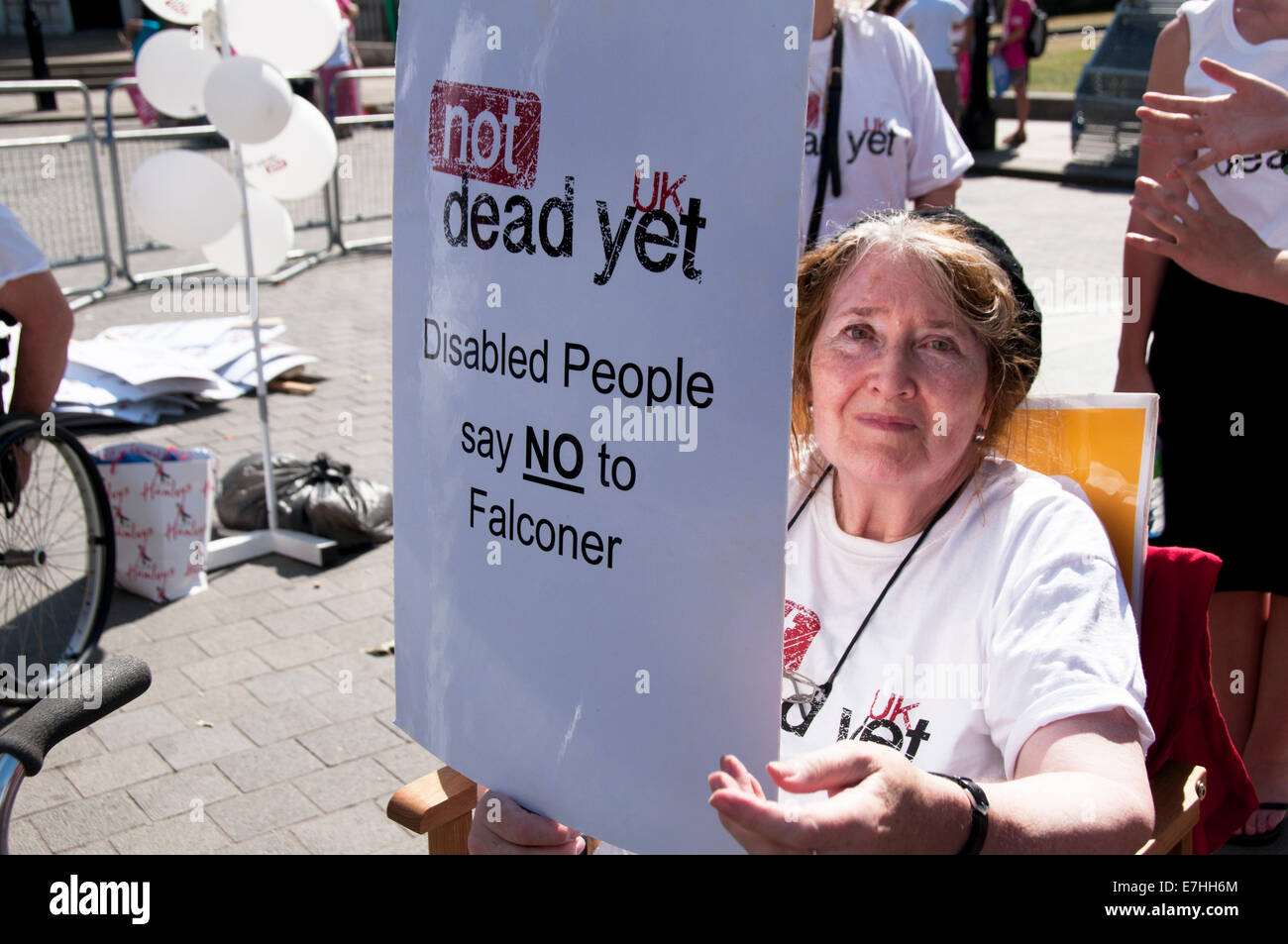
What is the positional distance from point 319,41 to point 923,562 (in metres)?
3.74

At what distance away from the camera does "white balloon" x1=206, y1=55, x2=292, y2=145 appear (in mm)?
4238

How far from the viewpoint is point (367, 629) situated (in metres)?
4.26

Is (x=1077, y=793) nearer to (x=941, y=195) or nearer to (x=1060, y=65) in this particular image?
(x=941, y=195)

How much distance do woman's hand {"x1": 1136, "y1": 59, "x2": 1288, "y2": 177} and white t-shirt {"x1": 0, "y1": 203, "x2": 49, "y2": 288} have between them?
303 centimetres

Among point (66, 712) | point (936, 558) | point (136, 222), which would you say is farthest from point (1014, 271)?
point (136, 222)

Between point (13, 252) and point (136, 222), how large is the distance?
544cm

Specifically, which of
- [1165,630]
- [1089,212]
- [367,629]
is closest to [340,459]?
[367,629]

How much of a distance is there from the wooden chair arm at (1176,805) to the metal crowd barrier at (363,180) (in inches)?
→ 372

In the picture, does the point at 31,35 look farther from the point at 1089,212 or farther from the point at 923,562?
the point at 923,562

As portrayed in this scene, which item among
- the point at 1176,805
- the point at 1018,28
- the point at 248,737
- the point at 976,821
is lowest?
the point at 248,737

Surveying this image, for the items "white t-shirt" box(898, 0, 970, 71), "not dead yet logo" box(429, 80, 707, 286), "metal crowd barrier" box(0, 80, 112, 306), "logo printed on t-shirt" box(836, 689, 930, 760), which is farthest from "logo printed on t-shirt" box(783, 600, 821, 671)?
"white t-shirt" box(898, 0, 970, 71)

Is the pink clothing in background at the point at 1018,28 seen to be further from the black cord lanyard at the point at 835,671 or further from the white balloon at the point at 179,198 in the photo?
the black cord lanyard at the point at 835,671

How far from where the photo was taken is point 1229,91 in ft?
8.74
